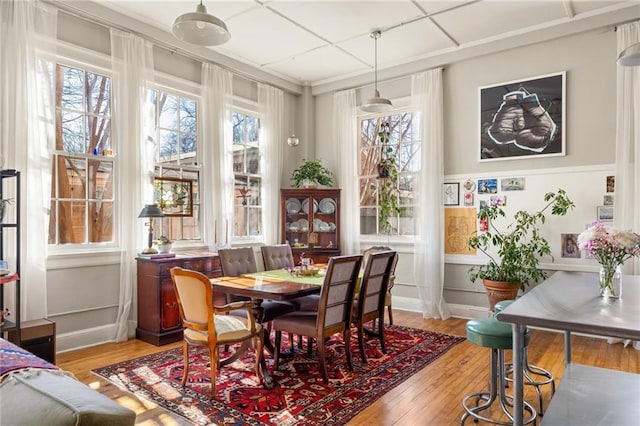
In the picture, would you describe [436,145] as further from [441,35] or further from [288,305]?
[288,305]

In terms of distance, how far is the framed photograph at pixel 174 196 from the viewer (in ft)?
15.8

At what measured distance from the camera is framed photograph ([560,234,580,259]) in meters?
4.57

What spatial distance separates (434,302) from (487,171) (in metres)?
1.78

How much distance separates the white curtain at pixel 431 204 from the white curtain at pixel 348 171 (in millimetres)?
998

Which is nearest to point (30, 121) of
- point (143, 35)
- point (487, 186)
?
point (143, 35)

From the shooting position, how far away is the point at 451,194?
539 cm

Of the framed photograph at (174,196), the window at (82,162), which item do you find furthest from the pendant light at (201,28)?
the framed photograph at (174,196)

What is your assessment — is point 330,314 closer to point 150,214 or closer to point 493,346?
point 493,346

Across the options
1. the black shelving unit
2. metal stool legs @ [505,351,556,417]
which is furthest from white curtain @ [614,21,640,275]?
the black shelving unit

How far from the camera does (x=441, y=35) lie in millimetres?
4934

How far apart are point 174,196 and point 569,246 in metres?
4.54

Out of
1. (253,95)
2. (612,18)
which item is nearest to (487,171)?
(612,18)

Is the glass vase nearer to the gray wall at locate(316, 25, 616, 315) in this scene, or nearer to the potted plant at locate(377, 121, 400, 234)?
the gray wall at locate(316, 25, 616, 315)

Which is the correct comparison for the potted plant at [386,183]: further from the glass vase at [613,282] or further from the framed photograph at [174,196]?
the glass vase at [613,282]
